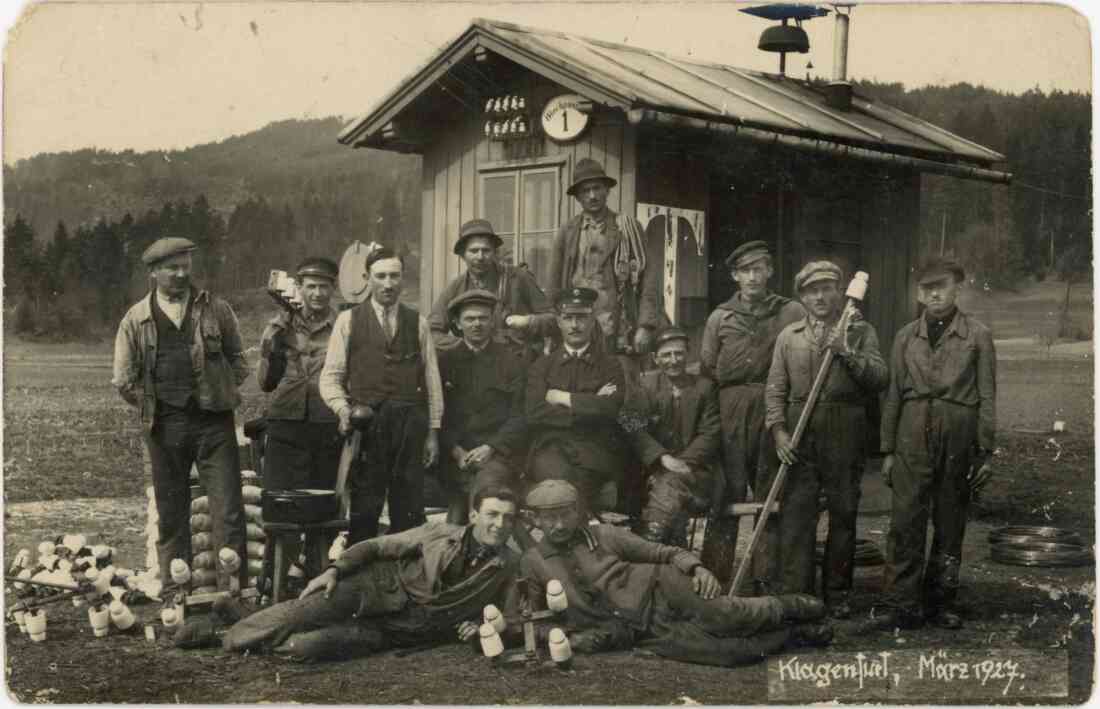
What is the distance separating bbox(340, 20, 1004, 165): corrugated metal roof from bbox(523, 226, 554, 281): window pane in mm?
878

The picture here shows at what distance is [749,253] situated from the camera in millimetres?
7199

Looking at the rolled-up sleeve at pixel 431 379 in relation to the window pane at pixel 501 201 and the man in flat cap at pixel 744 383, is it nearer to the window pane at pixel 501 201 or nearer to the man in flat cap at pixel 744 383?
the window pane at pixel 501 201

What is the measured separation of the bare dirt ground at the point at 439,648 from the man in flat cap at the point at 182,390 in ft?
0.85

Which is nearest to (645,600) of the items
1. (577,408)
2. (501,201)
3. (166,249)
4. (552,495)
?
(552,495)

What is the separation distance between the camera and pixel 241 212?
7.42m

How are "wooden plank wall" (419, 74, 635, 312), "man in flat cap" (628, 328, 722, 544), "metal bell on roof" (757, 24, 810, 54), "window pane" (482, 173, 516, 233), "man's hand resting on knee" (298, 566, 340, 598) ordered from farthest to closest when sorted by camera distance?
"metal bell on roof" (757, 24, 810, 54) < "window pane" (482, 173, 516, 233) < "wooden plank wall" (419, 74, 635, 312) < "man in flat cap" (628, 328, 722, 544) < "man's hand resting on knee" (298, 566, 340, 598)

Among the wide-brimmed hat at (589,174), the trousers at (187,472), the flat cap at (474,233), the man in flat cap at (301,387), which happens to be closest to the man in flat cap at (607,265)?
the wide-brimmed hat at (589,174)

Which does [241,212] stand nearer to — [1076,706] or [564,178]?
[564,178]

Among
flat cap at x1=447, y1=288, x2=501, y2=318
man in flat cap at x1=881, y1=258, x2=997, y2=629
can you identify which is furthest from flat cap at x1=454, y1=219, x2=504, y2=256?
man in flat cap at x1=881, y1=258, x2=997, y2=629

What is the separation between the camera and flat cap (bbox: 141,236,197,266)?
23.7ft

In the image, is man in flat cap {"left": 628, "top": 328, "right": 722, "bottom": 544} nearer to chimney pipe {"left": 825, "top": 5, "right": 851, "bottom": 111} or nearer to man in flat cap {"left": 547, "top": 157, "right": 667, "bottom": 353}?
man in flat cap {"left": 547, "top": 157, "right": 667, "bottom": 353}

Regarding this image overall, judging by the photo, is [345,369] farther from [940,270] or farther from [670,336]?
[940,270]

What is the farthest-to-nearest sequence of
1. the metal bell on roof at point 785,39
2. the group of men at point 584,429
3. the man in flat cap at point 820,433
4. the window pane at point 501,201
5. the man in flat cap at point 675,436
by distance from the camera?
1. the metal bell on roof at point 785,39
2. the window pane at point 501,201
3. the man in flat cap at point 675,436
4. the man in flat cap at point 820,433
5. the group of men at point 584,429

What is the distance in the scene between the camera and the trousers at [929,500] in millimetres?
6922
